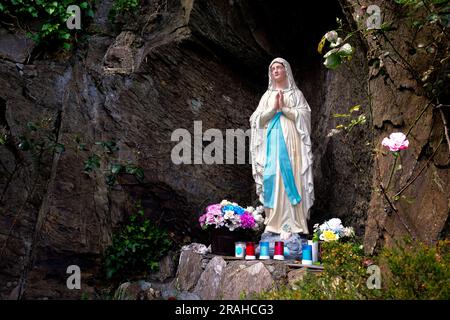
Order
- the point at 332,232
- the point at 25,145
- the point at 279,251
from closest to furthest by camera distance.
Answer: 1. the point at 279,251
2. the point at 332,232
3. the point at 25,145

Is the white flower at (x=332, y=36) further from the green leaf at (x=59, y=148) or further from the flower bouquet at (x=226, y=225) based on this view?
the green leaf at (x=59, y=148)

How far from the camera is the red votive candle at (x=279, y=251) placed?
589 cm

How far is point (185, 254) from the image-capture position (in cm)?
662

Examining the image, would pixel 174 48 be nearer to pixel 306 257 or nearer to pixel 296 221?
pixel 296 221

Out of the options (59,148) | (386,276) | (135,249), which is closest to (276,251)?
(386,276)

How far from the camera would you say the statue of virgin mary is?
6477mm

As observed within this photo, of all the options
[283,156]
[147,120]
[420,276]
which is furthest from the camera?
[147,120]

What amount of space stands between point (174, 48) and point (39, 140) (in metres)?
2.31

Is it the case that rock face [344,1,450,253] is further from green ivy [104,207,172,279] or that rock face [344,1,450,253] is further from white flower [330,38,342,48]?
green ivy [104,207,172,279]

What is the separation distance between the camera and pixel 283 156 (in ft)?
21.6

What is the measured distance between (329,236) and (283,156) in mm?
1146

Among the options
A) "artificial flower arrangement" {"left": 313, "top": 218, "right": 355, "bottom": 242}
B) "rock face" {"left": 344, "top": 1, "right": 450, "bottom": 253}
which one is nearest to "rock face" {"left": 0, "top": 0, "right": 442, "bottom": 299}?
"artificial flower arrangement" {"left": 313, "top": 218, "right": 355, "bottom": 242}

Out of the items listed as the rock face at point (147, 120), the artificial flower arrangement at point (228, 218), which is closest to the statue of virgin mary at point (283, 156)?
the artificial flower arrangement at point (228, 218)

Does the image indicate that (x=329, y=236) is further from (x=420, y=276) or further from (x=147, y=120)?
(x=147, y=120)
